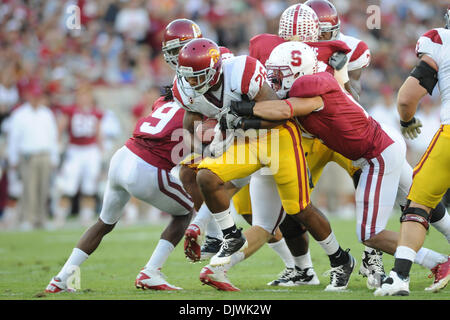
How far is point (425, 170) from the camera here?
443cm

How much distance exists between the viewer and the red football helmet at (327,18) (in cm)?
542

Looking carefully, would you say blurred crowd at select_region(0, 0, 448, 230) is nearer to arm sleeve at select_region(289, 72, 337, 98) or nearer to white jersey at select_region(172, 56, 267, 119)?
Result: white jersey at select_region(172, 56, 267, 119)

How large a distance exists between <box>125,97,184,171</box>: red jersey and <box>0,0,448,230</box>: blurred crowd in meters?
6.19

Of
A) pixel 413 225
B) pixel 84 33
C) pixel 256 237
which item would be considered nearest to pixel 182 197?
pixel 256 237

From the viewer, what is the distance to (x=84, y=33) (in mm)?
13359

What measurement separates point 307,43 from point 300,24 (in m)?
0.17

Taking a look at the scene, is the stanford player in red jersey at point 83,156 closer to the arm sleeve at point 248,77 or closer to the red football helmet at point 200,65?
the red football helmet at point 200,65

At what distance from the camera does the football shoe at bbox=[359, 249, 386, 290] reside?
5004mm

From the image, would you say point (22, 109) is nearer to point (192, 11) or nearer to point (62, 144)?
point (62, 144)

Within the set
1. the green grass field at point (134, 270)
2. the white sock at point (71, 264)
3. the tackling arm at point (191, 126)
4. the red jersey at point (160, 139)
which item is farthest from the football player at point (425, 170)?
the white sock at point (71, 264)

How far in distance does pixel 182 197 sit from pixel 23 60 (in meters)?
7.97

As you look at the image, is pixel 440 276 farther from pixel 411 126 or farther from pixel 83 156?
pixel 83 156

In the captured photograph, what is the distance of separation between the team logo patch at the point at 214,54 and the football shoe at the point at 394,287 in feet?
5.63
